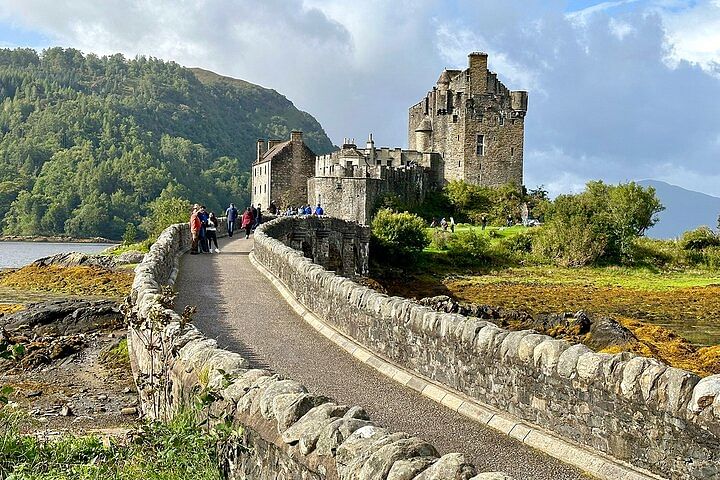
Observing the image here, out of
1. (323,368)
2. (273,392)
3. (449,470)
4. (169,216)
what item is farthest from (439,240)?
(449,470)

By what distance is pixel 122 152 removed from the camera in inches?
5566

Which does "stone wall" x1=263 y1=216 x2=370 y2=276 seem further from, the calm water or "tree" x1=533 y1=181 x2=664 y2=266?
the calm water

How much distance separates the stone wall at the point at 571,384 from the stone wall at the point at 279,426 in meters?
2.01

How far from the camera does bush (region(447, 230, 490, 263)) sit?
4997 cm

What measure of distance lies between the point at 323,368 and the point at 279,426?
16.5ft

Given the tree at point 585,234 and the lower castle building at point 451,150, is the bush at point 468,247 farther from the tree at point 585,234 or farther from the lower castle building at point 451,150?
the lower castle building at point 451,150

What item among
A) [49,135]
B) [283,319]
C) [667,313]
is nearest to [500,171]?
[667,313]

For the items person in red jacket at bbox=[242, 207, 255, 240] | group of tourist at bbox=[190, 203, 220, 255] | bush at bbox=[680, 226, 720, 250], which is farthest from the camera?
bush at bbox=[680, 226, 720, 250]

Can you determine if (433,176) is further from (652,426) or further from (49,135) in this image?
(49,135)

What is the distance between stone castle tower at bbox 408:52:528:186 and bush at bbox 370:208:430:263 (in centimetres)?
1812

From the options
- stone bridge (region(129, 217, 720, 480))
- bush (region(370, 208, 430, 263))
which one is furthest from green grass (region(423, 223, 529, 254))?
stone bridge (region(129, 217, 720, 480))

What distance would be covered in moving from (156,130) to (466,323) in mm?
171494

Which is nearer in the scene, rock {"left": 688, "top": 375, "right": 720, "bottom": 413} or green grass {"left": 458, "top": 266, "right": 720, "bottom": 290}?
rock {"left": 688, "top": 375, "right": 720, "bottom": 413}

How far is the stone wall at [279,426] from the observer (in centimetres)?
469
